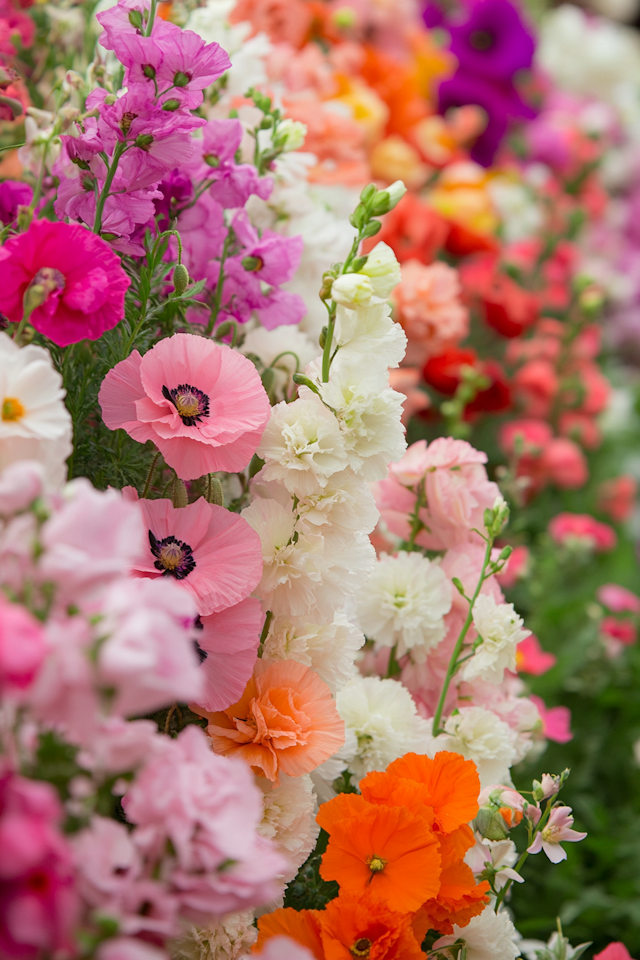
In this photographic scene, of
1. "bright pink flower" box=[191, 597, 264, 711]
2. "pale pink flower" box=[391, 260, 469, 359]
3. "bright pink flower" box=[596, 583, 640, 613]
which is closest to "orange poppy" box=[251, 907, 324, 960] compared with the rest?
"bright pink flower" box=[191, 597, 264, 711]

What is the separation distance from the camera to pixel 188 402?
442 mm

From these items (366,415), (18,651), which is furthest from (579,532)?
(18,651)

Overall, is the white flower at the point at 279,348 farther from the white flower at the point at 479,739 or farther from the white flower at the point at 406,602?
the white flower at the point at 479,739

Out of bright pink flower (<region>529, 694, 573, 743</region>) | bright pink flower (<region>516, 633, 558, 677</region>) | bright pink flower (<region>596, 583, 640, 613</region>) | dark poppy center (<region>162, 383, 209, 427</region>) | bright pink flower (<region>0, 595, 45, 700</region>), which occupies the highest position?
bright pink flower (<region>0, 595, 45, 700</region>)

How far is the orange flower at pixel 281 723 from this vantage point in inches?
17.9

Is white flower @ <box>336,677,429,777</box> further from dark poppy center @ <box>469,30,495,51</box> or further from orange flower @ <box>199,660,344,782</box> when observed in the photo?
dark poppy center @ <box>469,30,495,51</box>

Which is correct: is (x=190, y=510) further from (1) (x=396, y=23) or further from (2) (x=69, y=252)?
(1) (x=396, y=23)

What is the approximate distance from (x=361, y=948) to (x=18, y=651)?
283 mm

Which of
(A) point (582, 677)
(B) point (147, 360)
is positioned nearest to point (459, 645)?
(B) point (147, 360)

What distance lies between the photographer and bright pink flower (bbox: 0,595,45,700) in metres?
0.24

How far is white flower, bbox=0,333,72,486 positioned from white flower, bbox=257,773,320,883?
24 cm

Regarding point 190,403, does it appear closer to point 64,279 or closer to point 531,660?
point 64,279

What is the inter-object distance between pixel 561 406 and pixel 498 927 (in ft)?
3.46

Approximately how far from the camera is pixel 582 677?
104 centimetres
